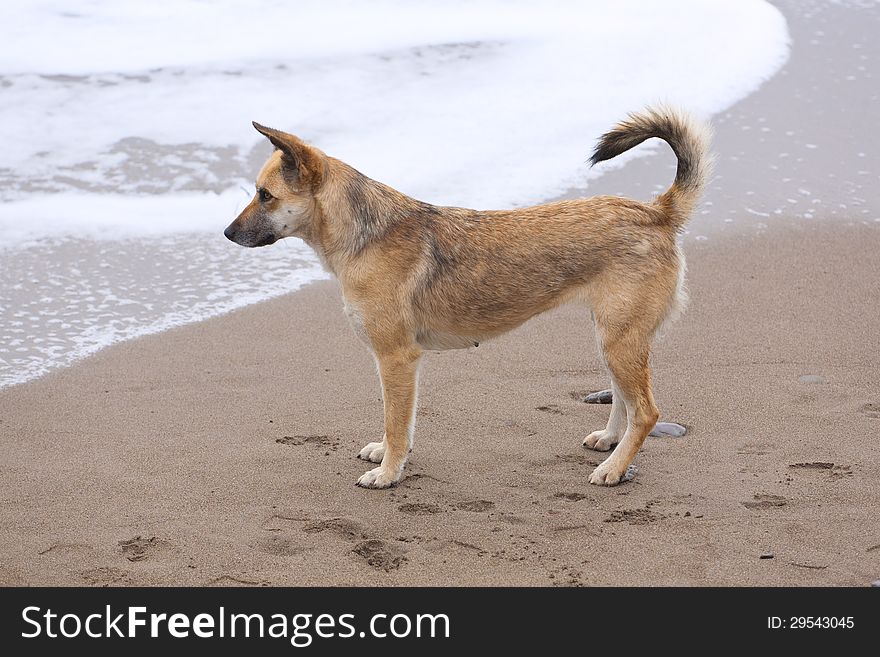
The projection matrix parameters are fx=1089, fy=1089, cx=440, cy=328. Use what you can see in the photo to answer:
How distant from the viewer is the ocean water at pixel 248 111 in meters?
8.66

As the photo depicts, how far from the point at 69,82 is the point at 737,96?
7.83 metres

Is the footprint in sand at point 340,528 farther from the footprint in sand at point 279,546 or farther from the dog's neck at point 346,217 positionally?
the dog's neck at point 346,217

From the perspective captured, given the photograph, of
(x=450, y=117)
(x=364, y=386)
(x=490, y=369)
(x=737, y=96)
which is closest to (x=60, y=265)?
(x=364, y=386)

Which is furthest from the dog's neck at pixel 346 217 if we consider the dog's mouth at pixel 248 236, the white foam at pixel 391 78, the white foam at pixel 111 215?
the white foam at pixel 391 78

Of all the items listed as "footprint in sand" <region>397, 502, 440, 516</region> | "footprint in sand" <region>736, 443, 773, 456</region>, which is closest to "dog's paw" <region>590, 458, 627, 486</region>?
"footprint in sand" <region>736, 443, 773, 456</region>

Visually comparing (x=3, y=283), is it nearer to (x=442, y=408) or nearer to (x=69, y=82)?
(x=442, y=408)

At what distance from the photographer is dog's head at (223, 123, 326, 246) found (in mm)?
5637

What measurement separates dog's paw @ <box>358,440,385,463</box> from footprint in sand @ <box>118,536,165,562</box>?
1.43 metres

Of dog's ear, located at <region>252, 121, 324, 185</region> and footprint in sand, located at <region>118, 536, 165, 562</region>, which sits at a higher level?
dog's ear, located at <region>252, 121, 324, 185</region>

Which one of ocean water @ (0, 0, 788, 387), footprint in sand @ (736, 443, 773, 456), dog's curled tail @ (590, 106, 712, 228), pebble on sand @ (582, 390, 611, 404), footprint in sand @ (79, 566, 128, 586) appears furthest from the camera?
ocean water @ (0, 0, 788, 387)

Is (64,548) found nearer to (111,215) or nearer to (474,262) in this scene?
(474,262)

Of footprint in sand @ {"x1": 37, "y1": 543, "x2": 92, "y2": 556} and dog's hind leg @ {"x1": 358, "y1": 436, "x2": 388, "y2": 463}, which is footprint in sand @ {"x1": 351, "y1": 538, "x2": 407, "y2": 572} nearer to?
dog's hind leg @ {"x1": 358, "y1": 436, "x2": 388, "y2": 463}

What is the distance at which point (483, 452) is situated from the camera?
6.22 metres

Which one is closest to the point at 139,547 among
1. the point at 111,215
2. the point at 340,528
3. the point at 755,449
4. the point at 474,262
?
the point at 340,528
